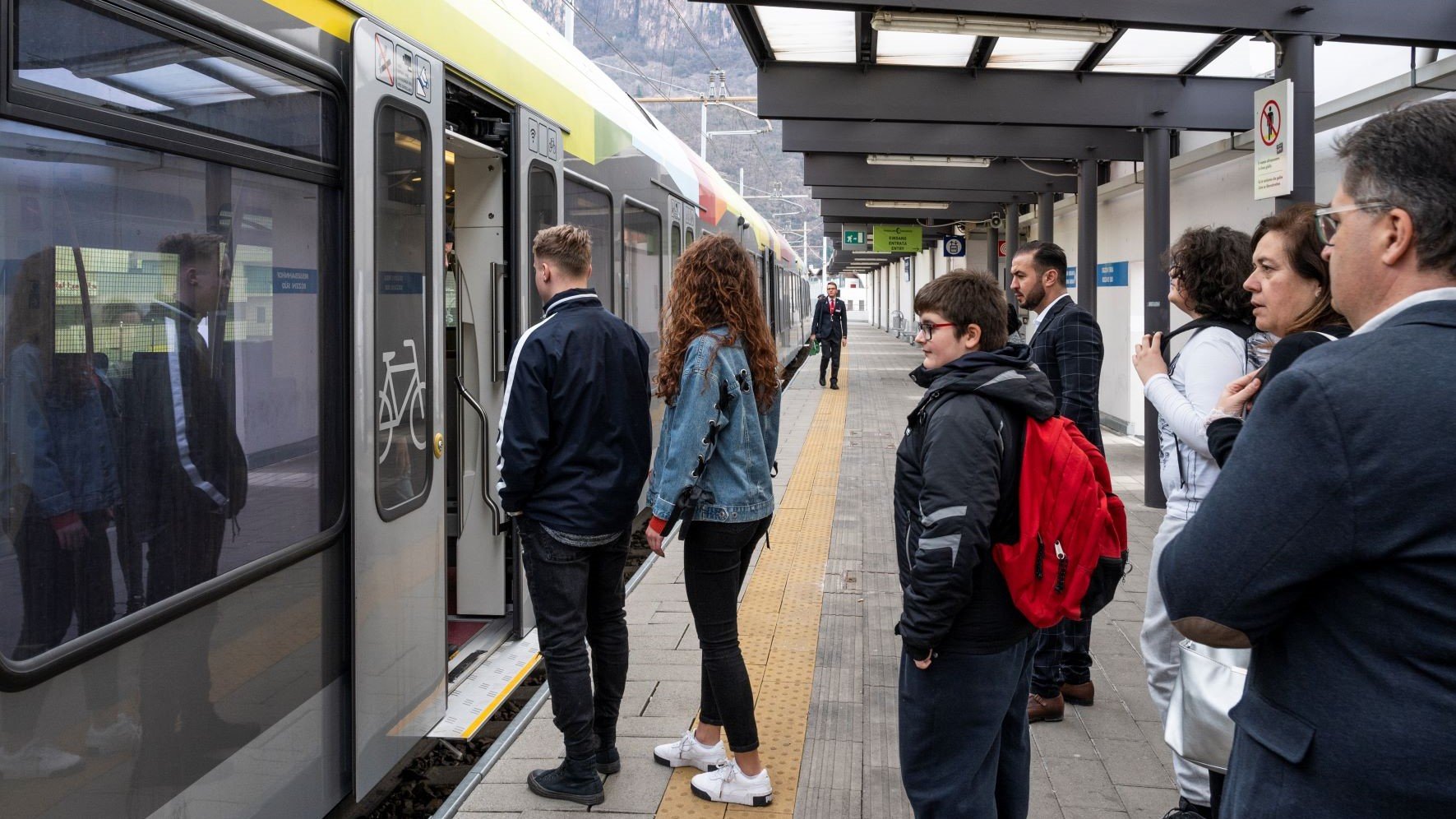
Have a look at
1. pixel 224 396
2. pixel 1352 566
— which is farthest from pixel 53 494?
pixel 1352 566

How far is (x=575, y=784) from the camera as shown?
3738 millimetres

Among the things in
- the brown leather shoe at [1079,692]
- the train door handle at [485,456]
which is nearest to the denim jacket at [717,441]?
the train door handle at [485,456]

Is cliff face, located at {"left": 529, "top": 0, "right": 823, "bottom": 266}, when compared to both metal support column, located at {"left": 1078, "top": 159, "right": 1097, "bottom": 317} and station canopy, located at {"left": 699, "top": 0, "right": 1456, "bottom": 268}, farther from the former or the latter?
station canopy, located at {"left": 699, "top": 0, "right": 1456, "bottom": 268}

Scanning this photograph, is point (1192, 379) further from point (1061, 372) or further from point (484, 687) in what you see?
point (484, 687)

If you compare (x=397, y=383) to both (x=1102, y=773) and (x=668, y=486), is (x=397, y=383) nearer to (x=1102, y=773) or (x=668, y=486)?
Result: (x=668, y=486)

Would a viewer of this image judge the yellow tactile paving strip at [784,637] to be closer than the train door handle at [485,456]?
Yes

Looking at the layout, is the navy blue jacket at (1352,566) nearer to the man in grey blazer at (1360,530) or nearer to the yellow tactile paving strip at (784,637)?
the man in grey blazer at (1360,530)

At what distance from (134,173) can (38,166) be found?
0.91 ft

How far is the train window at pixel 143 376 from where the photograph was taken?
85.8 inches

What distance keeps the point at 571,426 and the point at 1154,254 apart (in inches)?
286

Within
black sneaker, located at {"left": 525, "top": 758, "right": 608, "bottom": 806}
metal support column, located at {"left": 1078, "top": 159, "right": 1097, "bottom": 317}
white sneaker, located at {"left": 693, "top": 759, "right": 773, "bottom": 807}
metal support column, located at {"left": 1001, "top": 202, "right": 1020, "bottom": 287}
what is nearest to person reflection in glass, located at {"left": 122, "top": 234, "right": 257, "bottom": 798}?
black sneaker, located at {"left": 525, "top": 758, "right": 608, "bottom": 806}

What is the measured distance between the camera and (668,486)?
339 centimetres

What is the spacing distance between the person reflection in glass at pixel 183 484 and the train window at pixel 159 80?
0.30m

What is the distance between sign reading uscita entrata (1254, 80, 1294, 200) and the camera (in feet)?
22.2
